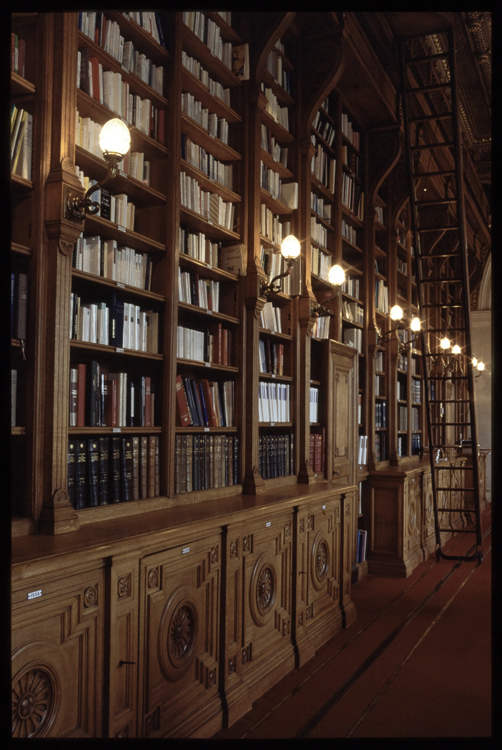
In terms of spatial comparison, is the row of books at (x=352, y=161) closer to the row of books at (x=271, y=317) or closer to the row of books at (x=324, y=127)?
the row of books at (x=324, y=127)

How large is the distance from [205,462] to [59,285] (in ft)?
5.09

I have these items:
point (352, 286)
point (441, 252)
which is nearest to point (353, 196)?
point (352, 286)

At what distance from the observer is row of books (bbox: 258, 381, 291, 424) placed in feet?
14.5

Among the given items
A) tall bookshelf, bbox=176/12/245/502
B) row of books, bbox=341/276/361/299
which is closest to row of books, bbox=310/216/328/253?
row of books, bbox=341/276/361/299

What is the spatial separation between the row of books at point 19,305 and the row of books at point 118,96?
104 centimetres

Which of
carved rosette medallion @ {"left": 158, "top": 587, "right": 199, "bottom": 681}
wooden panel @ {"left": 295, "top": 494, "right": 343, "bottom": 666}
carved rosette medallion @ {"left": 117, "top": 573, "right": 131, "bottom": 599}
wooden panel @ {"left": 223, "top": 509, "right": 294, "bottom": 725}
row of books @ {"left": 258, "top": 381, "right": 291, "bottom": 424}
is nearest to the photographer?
carved rosette medallion @ {"left": 117, "top": 573, "right": 131, "bottom": 599}

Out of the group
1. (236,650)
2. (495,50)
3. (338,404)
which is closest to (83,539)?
(236,650)

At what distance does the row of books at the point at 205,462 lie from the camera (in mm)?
3500

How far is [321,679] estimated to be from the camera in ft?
12.1

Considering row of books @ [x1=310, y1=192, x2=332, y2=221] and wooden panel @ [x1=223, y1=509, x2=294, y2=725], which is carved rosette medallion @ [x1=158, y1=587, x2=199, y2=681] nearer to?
wooden panel @ [x1=223, y1=509, x2=294, y2=725]

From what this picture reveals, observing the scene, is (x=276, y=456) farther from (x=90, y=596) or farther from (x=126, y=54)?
(x=126, y=54)

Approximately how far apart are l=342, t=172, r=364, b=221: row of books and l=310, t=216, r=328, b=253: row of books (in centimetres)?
62

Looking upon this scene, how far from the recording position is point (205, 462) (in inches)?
147

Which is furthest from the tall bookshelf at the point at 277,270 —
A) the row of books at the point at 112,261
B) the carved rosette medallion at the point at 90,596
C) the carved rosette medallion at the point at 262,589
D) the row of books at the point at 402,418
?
the row of books at the point at 402,418
